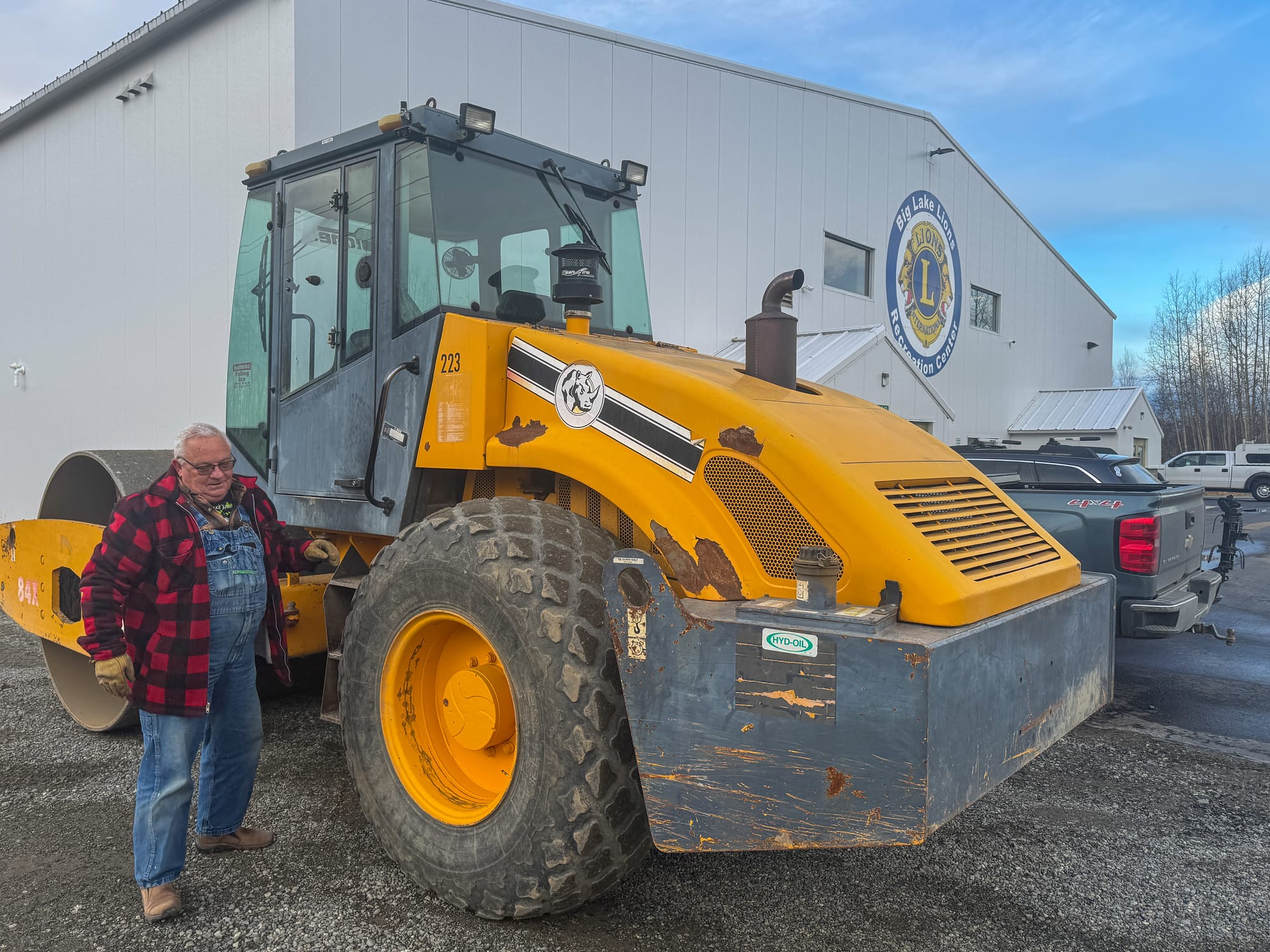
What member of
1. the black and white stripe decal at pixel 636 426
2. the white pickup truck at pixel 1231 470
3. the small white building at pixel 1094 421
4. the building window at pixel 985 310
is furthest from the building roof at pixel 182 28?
the white pickup truck at pixel 1231 470

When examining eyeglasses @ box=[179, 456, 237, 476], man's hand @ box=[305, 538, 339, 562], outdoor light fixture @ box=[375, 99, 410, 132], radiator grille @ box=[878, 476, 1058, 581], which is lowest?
man's hand @ box=[305, 538, 339, 562]

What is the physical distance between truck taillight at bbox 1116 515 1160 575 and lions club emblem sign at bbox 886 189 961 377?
11363 millimetres

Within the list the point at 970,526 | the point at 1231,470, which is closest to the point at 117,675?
the point at 970,526

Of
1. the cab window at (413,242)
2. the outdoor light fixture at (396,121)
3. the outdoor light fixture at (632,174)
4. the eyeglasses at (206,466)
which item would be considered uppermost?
the outdoor light fixture at (632,174)

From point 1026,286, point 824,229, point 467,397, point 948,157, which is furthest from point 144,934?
point 1026,286

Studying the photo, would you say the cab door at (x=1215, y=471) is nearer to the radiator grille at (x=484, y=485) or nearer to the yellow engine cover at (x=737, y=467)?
the yellow engine cover at (x=737, y=467)

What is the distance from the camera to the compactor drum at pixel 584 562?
255cm

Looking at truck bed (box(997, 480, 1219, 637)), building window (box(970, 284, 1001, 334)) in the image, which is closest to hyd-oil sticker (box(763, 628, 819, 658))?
truck bed (box(997, 480, 1219, 637))

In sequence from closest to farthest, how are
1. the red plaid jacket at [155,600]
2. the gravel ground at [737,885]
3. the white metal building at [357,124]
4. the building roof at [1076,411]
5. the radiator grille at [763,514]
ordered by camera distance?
the radiator grille at [763,514] < the gravel ground at [737,885] < the red plaid jacket at [155,600] < the white metal building at [357,124] < the building roof at [1076,411]

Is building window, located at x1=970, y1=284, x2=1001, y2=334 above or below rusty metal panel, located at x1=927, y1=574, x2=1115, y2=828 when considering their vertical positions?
above

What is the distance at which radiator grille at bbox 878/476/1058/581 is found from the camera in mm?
2967

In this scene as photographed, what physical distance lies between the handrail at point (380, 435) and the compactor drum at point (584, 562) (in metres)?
0.01

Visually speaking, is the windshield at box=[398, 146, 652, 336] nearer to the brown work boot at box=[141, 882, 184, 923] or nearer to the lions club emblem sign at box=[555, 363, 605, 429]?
the lions club emblem sign at box=[555, 363, 605, 429]

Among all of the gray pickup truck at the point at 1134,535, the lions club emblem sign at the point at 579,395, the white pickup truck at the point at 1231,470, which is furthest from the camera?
the white pickup truck at the point at 1231,470
